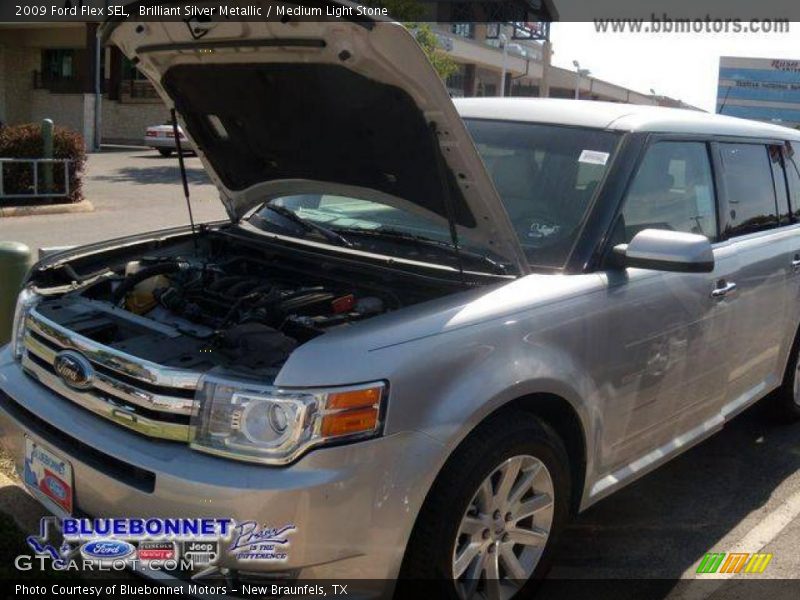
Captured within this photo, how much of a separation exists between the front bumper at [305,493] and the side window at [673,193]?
Answer: 62.6 inches

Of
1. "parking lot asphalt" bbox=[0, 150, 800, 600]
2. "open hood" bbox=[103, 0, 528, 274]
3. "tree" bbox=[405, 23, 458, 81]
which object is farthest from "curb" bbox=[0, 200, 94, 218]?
"tree" bbox=[405, 23, 458, 81]

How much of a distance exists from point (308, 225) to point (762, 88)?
117 feet

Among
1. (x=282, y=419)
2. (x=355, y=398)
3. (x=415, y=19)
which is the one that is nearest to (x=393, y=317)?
(x=355, y=398)

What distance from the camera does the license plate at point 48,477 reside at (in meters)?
2.58

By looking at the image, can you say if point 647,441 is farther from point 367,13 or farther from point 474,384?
point 367,13

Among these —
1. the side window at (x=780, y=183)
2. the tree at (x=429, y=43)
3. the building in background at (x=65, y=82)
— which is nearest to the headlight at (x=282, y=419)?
the side window at (x=780, y=183)

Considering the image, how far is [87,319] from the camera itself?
3027mm

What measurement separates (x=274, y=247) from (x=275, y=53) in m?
0.95

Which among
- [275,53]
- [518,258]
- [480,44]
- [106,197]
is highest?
[480,44]

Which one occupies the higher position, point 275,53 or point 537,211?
point 275,53

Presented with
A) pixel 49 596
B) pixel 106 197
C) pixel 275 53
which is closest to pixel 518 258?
pixel 275 53

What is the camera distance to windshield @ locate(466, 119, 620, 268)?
3197 mm

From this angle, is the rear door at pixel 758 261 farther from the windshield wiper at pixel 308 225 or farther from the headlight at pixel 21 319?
the headlight at pixel 21 319

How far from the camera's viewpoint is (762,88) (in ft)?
113
